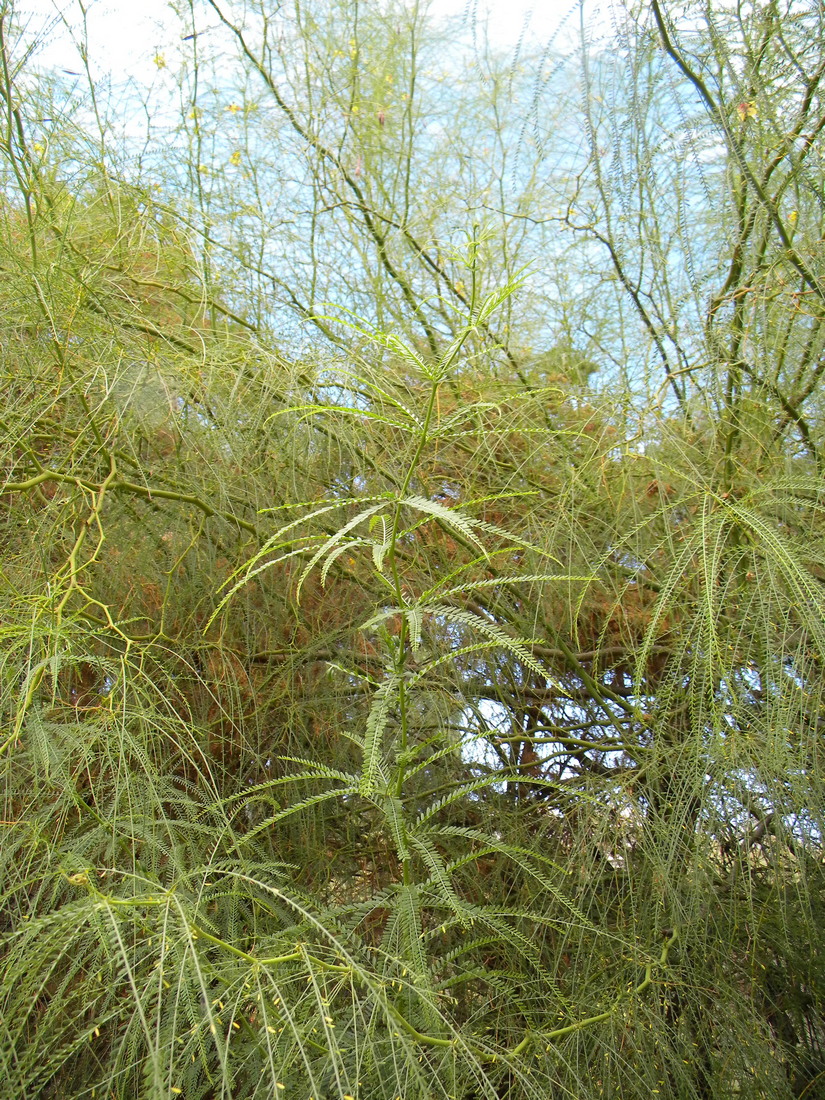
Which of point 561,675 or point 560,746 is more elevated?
point 561,675

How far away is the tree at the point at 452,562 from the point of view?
44.6 inches

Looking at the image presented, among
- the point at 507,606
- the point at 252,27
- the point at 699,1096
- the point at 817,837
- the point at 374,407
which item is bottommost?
the point at 699,1096

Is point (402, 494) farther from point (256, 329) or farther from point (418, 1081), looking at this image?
point (256, 329)

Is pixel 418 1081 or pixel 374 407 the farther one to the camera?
pixel 374 407

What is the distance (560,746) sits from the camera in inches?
61.3

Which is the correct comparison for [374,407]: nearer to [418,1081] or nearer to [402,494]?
[402,494]

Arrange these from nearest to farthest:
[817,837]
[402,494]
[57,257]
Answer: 1. [402,494]
2. [817,837]
3. [57,257]

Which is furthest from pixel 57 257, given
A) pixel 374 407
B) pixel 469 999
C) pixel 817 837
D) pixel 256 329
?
pixel 817 837

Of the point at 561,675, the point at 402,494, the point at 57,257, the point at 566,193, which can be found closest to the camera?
the point at 402,494

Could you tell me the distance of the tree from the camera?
1133 mm

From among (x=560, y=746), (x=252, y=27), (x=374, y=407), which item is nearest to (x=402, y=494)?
(x=374, y=407)

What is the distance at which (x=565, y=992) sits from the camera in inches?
50.1

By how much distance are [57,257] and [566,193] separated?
92cm

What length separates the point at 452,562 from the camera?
1556mm
